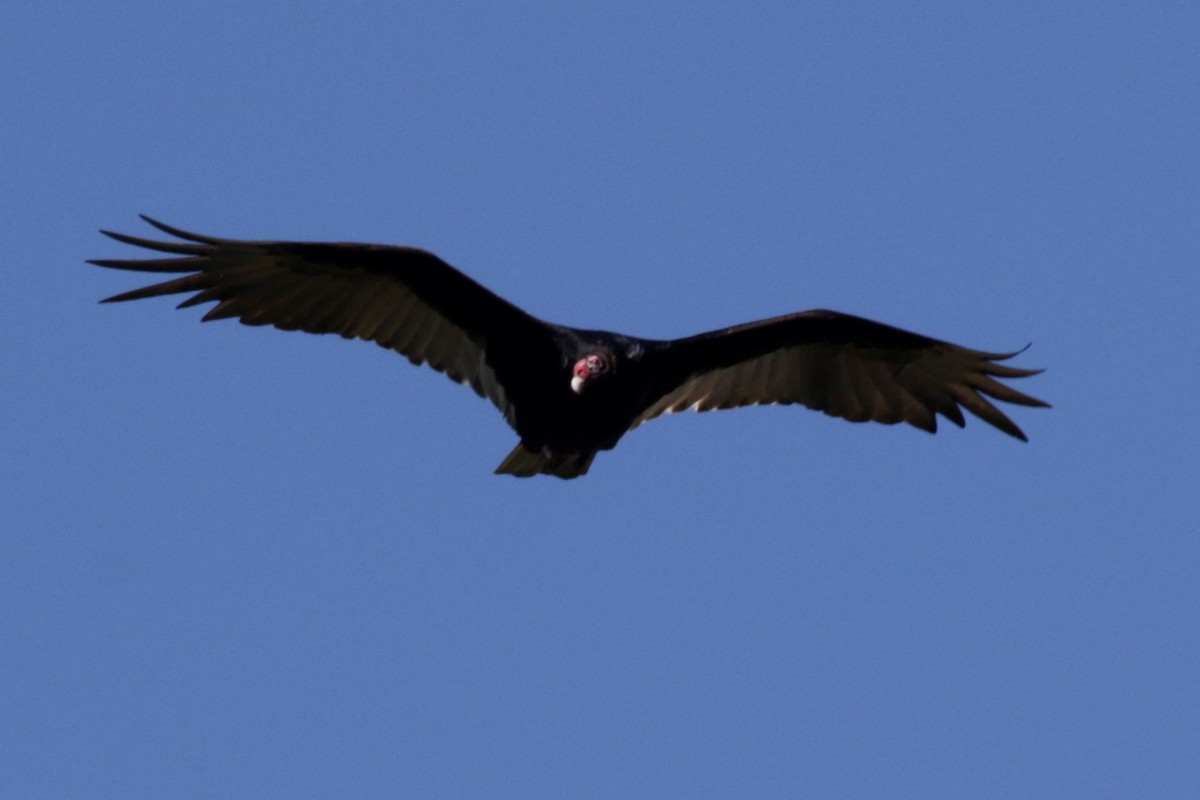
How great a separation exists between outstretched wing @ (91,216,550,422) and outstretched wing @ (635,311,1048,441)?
110cm

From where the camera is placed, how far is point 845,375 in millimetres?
12133

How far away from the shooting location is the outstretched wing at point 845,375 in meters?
11.7

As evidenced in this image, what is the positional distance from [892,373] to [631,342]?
206 cm

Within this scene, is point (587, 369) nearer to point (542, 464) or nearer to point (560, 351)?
point (560, 351)

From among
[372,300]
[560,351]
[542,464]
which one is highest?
[372,300]

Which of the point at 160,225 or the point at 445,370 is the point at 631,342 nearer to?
the point at 445,370

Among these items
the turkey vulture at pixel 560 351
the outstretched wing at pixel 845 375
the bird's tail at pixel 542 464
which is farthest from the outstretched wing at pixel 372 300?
the outstretched wing at pixel 845 375

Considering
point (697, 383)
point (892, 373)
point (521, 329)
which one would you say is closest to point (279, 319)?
point (521, 329)

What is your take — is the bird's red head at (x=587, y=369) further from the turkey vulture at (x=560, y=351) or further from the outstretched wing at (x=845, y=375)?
the outstretched wing at (x=845, y=375)

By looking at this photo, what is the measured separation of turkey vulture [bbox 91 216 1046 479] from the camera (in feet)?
35.3

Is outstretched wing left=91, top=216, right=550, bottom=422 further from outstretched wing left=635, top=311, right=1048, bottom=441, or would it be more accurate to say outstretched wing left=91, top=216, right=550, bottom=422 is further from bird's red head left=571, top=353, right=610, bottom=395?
outstretched wing left=635, top=311, right=1048, bottom=441

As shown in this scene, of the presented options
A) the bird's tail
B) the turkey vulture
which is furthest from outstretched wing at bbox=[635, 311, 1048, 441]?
the bird's tail

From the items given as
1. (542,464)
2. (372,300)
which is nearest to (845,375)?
(542,464)

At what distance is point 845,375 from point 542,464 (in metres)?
2.12
